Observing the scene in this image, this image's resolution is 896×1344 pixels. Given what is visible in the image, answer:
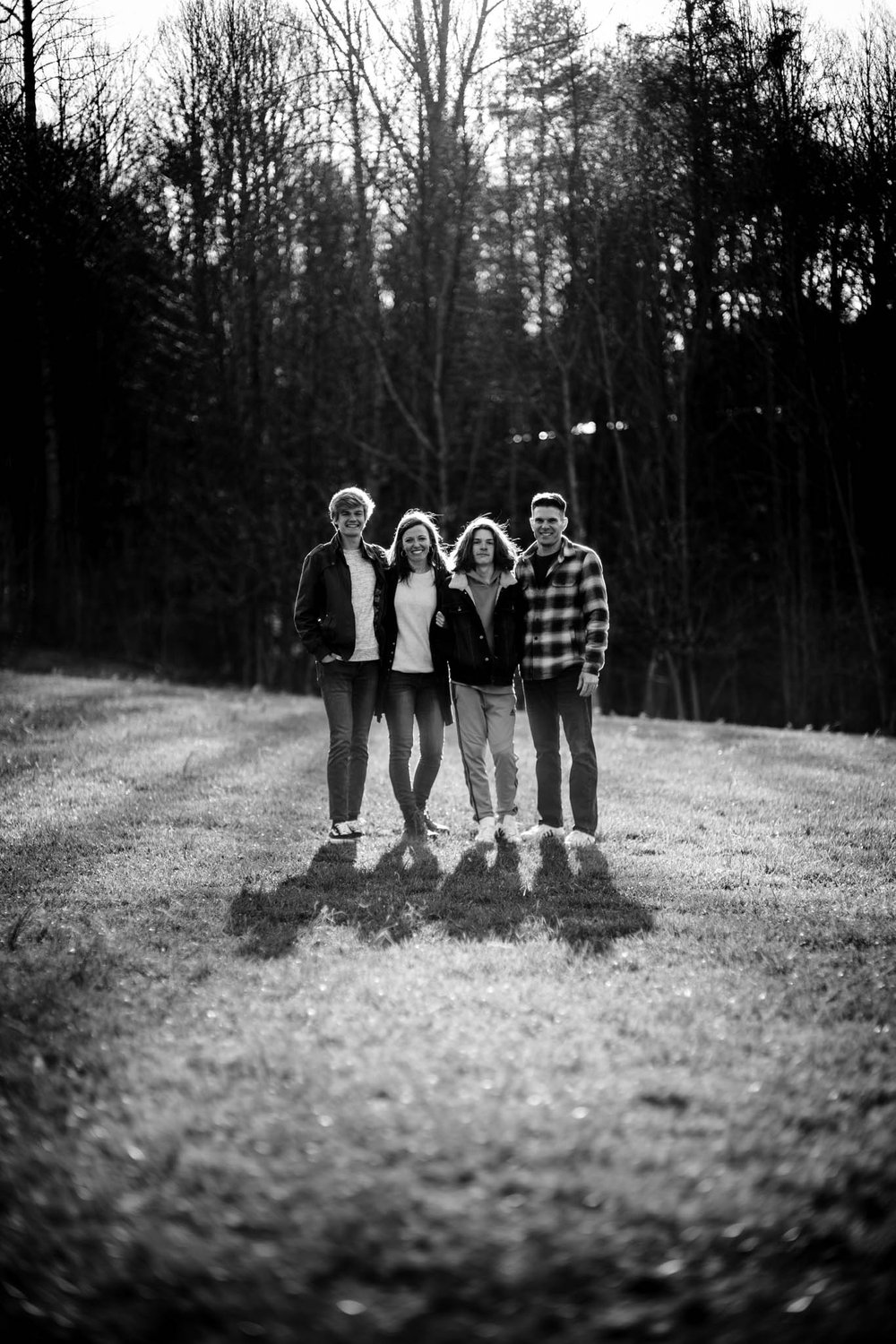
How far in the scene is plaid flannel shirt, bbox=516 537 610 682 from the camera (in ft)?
23.5

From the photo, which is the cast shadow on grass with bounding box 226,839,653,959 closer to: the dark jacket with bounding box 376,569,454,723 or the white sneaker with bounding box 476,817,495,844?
the white sneaker with bounding box 476,817,495,844

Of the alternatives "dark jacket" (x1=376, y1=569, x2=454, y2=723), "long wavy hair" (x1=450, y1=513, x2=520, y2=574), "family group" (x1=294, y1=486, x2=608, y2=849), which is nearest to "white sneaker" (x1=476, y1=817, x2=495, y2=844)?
"family group" (x1=294, y1=486, x2=608, y2=849)

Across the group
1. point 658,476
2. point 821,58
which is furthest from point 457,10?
point 658,476

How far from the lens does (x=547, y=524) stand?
7.18 metres

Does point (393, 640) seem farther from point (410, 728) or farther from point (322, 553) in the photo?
point (322, 553)

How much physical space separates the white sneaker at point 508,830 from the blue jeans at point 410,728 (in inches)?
22.4

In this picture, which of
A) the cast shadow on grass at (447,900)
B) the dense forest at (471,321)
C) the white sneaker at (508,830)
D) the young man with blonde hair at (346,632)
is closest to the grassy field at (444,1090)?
the cast shadow on grass at (447,900)

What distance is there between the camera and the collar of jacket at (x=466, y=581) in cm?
726

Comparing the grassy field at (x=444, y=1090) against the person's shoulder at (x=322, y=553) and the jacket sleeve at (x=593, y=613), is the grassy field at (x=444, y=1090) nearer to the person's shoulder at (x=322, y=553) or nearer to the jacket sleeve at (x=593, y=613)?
the jacket sleeve at (x=593, y=613)

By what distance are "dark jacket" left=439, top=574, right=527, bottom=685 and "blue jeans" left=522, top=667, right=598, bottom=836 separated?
0.29m

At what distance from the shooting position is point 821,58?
1769 cm

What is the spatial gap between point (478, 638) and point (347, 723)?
110 cm

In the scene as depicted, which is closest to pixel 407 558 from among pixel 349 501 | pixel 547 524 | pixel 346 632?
pixel 349 501

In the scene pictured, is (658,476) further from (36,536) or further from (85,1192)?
(85,1192)
